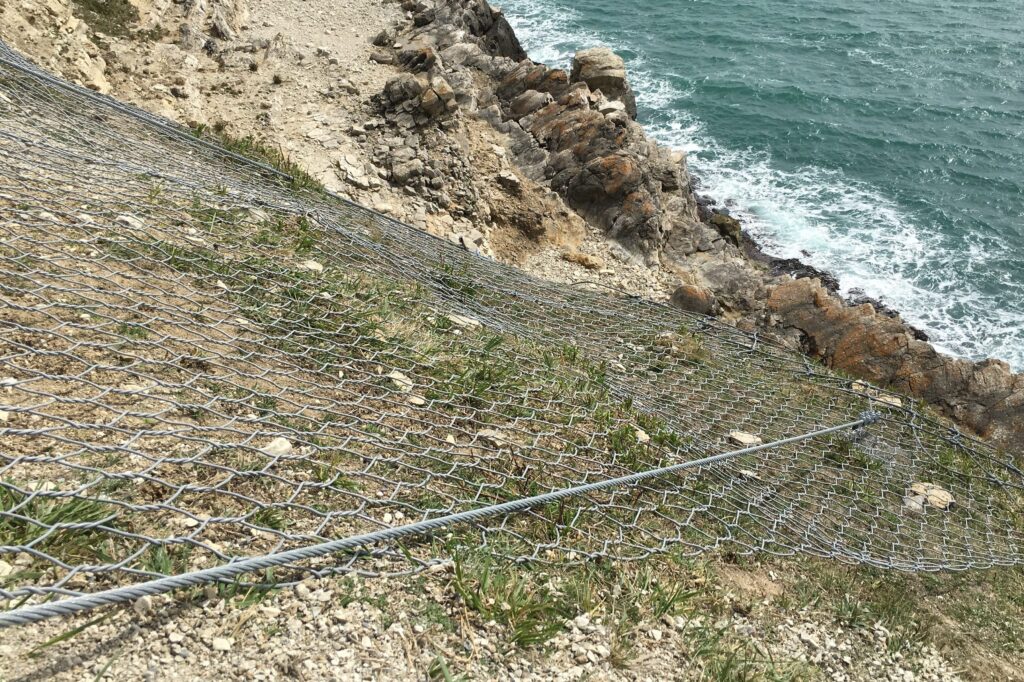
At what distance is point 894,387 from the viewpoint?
36.9ft

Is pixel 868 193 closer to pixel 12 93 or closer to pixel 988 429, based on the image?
pixel 988 429

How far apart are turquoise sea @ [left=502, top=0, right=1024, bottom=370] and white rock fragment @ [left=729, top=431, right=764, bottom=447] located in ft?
45.7

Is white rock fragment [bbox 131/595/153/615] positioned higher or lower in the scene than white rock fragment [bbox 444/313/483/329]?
higher

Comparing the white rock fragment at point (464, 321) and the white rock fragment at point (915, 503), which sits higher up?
the white rock fragment at point (464, 321)

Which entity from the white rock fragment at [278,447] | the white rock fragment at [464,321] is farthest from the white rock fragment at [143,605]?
the white rock fragment at [464,321]

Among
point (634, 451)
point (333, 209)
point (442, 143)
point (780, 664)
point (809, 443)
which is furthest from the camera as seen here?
point (442, 143)

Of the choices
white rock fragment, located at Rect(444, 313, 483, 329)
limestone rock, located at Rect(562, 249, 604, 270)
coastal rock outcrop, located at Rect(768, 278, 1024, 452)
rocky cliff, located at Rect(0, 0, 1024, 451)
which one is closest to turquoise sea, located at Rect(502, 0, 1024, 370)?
rocky cliff, located at Rect(0, 0, 1024, 451)

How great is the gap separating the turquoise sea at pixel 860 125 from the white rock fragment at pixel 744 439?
1393 cm

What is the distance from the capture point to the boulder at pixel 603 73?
20.4 m

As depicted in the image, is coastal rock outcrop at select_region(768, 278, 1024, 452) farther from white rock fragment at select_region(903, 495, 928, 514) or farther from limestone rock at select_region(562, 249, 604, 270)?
white rock fragment at select_region(903, 495, 928, 514)

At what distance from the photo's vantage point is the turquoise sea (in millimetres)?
19469

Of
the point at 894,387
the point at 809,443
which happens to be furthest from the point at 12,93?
the point at 894,387

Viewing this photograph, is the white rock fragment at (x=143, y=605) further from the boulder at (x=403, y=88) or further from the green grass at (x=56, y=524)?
the boulder at (x=403, y=88)

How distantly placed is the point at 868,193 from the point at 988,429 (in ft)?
45.3
